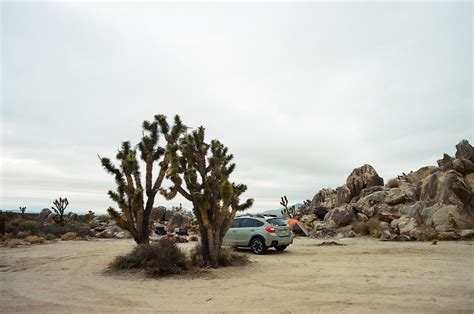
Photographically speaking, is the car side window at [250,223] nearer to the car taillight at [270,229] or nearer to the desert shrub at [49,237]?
the car taillight at [270,229]

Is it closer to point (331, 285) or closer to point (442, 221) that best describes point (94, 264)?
point (331, 285)

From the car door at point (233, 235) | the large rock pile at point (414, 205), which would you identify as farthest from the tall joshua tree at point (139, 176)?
the large rock pile at point (414, 205)

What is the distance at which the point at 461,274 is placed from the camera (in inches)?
345

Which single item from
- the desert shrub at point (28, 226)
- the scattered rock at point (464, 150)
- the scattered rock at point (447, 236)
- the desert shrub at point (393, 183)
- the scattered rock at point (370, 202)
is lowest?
the scattered rock at point (447, 236)

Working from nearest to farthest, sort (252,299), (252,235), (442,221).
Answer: (252,299) → (252,235) → (442,221)

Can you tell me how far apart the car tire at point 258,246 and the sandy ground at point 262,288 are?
284 cm

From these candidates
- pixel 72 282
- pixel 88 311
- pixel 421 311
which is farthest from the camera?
pixel 72 282

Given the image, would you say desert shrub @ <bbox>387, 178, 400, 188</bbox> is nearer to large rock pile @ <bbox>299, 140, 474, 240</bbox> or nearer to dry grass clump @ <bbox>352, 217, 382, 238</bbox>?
large rock pile @ <bbox>299, 140, 474, 240</bbox>

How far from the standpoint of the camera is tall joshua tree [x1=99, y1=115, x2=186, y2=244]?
472 inches

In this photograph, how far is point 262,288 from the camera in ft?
25.1

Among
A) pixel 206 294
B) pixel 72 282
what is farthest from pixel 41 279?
pixel 206 294

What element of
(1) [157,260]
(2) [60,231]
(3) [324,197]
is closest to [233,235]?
(1) [157,260]

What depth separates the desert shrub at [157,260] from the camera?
9.55m

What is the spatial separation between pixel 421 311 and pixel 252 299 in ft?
9.82
